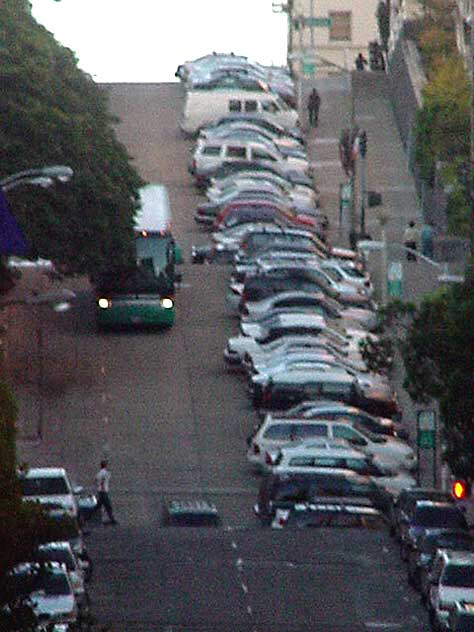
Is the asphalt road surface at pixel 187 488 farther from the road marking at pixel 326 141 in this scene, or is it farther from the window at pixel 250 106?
the window at pixel 250 106

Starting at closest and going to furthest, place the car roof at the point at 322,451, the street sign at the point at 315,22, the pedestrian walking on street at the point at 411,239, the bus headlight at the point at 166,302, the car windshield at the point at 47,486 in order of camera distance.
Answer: the car windshield at the point at 47,486, the car roof at the point at 322,451, the bus headlight at the point at 166,302, the pedestrian walking on street at the point at 411,239, the street sign at the point at 315,22

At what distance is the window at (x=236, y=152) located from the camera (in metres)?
98.1

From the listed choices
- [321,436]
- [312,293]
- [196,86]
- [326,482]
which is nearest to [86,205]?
[312,293]

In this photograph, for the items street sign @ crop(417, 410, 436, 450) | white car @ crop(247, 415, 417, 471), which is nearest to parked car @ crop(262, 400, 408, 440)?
white car @ crop(247, 415, 417, 471)

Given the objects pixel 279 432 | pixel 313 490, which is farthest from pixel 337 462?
pixel 313 490

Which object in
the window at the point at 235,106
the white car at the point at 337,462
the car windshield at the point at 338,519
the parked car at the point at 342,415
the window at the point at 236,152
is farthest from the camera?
the window at the point at 235,106

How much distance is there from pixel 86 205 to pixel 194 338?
188 inches

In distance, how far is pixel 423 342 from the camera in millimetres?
56750

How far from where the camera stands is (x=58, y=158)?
236 feet

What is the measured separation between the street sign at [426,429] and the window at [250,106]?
4665 cm

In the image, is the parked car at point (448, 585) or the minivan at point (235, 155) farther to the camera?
the minivan at point (235, 155)

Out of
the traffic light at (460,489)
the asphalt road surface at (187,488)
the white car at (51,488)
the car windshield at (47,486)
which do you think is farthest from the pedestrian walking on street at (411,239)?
the car windshield at (47,486)

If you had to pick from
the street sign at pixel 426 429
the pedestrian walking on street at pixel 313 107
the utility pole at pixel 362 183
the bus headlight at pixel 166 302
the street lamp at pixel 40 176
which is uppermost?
the street lamp at pixel 40 176

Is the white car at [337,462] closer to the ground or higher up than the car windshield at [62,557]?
closer to the ground
